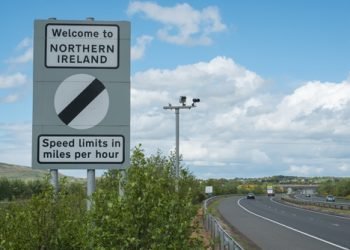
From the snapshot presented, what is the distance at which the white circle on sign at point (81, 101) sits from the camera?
5695 millimetres

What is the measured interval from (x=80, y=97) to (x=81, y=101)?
4cm

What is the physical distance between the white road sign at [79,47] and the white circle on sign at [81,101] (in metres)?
0.15

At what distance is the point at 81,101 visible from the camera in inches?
224

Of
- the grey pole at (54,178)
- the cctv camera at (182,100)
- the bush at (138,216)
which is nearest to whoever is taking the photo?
the bush at (138,216)

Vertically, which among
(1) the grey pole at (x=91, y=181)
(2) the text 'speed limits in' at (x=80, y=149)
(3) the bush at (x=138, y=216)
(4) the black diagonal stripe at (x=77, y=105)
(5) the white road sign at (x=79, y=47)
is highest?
(5) the white road sign at (x=79, y=47)

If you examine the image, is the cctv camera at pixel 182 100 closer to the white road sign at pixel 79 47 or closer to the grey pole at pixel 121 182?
the white road sign at pixel 79 47

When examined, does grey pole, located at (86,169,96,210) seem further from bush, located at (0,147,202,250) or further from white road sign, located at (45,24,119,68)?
white road sign, located at (45,24,119,68)

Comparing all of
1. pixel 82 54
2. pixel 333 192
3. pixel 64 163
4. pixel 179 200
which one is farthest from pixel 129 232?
pixel 333 192

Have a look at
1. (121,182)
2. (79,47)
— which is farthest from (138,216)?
(79,47)

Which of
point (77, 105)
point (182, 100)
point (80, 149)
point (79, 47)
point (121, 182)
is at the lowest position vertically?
point (121, 182)

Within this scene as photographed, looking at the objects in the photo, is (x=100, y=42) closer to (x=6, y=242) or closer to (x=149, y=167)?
(x=149, y=167)

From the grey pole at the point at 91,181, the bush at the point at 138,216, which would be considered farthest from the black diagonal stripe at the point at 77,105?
the bush at the point at 138,216

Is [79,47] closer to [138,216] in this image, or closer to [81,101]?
[81,101]

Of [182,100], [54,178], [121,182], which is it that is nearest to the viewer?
[121,182]
